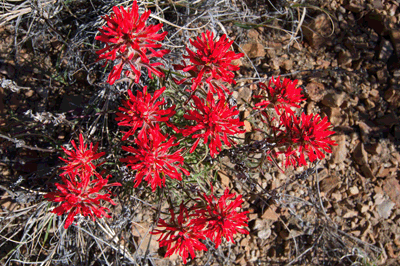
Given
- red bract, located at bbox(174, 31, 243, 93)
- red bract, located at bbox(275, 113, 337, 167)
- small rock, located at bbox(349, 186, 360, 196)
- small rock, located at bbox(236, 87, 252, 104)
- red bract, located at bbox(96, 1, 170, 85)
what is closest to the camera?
red bract, located at bbox(96, 1, 170, 85)

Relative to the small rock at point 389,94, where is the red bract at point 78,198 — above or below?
above

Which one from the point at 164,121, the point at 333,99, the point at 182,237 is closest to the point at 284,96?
the point at 164,121

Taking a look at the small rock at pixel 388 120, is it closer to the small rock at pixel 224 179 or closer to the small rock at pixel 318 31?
the small rock at pixel 318 31

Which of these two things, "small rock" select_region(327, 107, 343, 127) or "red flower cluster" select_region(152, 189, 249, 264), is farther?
"small rock" select_region(327, 107, 343, 127)

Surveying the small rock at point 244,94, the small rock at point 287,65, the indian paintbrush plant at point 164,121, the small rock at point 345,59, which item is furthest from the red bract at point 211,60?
the small rock at point 345,59

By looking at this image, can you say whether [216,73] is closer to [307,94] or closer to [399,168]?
[307,94]

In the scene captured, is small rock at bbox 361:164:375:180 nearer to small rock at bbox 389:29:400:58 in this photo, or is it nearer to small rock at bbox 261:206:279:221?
small rock at bbox 261:206:279:221

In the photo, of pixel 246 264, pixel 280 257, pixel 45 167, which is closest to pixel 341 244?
pixel 280 257

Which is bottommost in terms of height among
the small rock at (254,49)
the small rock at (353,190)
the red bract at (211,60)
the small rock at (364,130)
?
the small rock at (353,190)

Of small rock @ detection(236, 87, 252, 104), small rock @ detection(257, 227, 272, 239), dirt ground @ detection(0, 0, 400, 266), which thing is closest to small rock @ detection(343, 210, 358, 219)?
dirt ground @ detection(0, 0, 400, 266)
